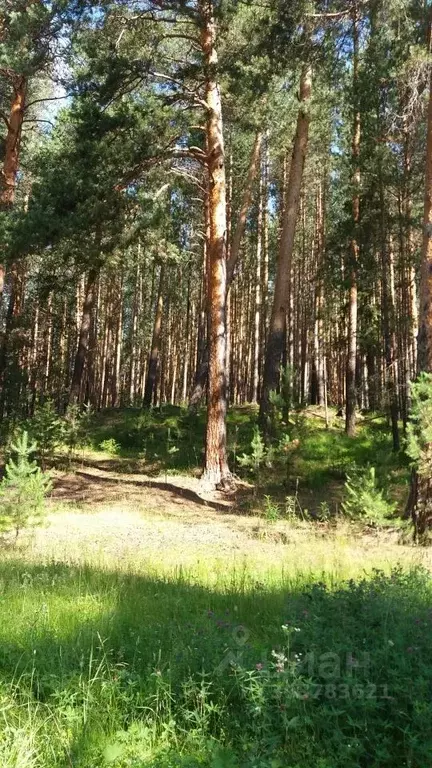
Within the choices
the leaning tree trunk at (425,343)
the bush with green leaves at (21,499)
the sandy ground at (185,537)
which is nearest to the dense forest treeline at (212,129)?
the leaning tree trunk at (425,343)

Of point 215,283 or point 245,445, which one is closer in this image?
point 215,283

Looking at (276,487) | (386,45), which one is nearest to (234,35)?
(386,45)

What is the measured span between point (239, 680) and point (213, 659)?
13.2 inches

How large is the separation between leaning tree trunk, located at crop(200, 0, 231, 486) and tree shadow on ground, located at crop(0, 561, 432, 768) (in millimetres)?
8334

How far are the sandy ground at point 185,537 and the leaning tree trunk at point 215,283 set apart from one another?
29.2 inches

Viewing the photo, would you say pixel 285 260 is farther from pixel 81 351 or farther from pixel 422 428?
pixel 81 351

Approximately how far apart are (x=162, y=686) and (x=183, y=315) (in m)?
41.8

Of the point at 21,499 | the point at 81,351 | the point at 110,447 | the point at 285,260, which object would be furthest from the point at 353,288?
the point at 21,499

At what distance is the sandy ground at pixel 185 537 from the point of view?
6406 millimetres

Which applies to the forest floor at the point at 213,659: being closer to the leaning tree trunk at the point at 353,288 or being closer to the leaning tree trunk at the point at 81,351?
the leaning tree trunk at the point at 353,288

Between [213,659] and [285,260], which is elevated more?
[285,260]

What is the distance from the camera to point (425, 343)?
8266mm

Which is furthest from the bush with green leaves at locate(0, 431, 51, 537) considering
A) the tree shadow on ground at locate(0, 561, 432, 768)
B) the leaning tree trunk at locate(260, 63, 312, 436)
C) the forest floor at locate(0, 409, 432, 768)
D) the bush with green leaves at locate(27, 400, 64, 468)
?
the leaning tree trunk at locate(260, 63, 312, 436)

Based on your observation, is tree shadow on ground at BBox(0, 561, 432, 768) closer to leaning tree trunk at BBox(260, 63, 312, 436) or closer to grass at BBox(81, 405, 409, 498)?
grass at BBox(81, 405, 409, 498)
